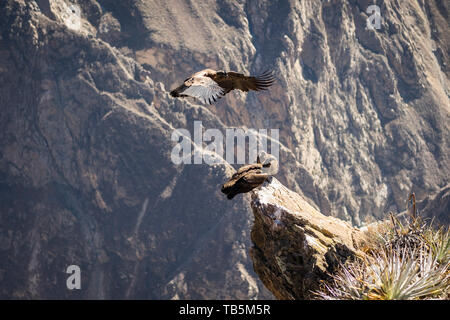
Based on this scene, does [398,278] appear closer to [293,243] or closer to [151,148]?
[293,243]

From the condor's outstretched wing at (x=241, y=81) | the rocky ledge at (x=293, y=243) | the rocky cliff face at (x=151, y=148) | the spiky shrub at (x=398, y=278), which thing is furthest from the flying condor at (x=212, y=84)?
the rocky cliff face at (x=151, y=148)

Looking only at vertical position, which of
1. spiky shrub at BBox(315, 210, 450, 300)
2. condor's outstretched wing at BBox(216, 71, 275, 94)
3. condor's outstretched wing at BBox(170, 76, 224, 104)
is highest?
condor's outstretched wing at BBox(216, 71, 275, 94)

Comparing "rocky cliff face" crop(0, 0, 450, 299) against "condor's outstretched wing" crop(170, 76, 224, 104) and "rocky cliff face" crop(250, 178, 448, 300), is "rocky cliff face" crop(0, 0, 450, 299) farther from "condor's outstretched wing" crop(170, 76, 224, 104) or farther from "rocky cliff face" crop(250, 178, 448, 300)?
"condor's outstretched wing" crop(170, 76, 224, 104)

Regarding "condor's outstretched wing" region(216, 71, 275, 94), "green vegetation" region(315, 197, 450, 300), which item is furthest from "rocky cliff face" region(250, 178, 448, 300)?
"condor's outstretched wing" region(216, 71, 275, 94)
